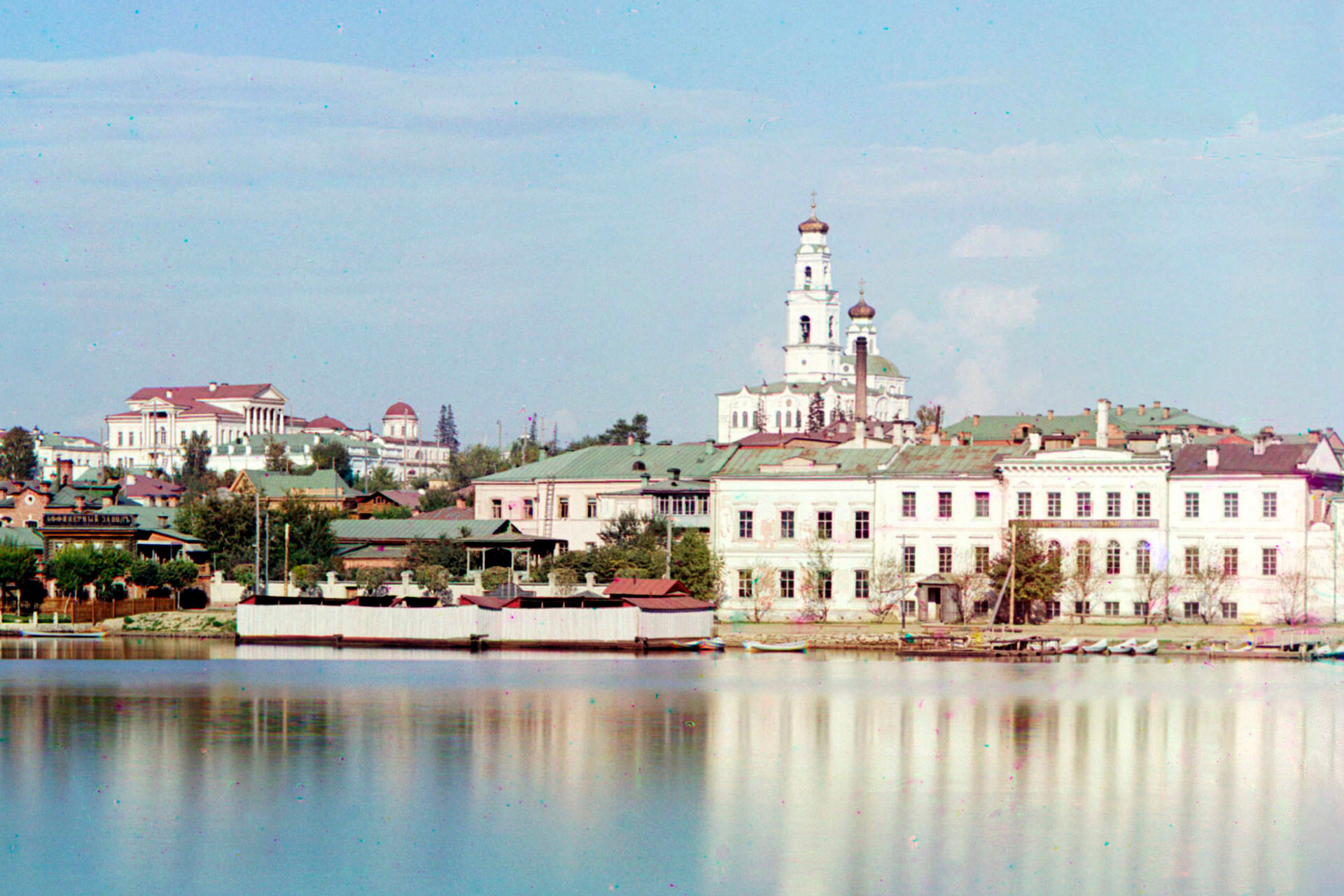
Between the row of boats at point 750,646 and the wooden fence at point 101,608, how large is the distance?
99.5 ft

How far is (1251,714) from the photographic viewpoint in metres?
46.8

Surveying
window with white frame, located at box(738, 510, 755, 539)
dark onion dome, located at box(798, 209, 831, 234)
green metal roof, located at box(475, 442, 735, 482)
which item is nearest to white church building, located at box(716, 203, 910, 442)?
dark onion dome, located at box(798, 209, 831, 234)

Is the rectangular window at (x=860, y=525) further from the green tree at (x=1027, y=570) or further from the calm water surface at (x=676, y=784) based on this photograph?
the calm water surface at (x=676, y=784)

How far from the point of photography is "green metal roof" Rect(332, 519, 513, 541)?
318 feet

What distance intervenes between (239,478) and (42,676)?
93780 mm

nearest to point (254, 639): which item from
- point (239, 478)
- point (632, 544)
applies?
point (632, 544)

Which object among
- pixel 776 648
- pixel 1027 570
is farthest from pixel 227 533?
pixel 1027 570

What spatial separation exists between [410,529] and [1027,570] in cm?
4093

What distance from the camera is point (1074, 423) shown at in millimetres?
138500

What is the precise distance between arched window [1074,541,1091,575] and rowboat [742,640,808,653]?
1244 cm

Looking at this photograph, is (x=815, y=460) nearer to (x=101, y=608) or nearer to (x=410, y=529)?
(x=410, y=529)

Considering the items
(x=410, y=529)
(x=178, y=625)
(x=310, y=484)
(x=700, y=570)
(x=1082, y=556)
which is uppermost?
(x=310, y=484)

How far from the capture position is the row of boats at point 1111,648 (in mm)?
66125

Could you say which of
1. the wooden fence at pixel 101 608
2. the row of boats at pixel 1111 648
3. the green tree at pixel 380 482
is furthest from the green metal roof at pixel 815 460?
the green tree at pixel 380 482
